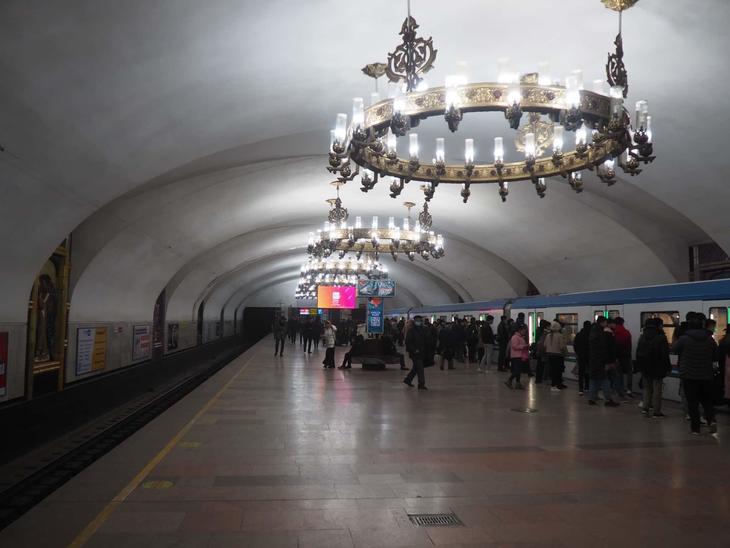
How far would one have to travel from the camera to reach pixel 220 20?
5578 mm

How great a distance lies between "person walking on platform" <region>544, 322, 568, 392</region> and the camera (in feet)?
37.2

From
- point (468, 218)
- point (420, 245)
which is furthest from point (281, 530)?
point (468, 218)

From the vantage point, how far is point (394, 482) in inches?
200

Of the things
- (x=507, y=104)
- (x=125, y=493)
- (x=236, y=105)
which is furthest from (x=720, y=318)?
(x=125, y=493)

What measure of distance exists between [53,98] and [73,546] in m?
4.19

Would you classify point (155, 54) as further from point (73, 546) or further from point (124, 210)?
point (124, 210)

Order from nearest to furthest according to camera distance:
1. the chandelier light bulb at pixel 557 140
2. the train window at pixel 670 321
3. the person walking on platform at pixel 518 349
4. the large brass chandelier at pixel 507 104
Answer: the large brass chandelier at pixel 507 104 → the chandelier light bulb at pixel 557 140 → the train window at pixel 670 321 → the person walking on platform at pixel 518 349

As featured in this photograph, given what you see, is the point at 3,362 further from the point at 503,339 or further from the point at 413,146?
the point at 503,339

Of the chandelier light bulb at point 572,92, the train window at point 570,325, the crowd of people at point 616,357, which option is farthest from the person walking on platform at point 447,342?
the chandelier light bulb at point 572,92

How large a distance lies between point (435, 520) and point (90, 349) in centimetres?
1082

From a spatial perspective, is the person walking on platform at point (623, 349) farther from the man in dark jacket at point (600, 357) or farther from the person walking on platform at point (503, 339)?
the person walking on platform at point (503, 339)

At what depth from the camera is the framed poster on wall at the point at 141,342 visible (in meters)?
16.1

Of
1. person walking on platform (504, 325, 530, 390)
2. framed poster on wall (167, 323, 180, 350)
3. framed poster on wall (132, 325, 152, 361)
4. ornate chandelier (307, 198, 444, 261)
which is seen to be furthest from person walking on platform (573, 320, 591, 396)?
framed poster on wall (167, 323, 180, 350)

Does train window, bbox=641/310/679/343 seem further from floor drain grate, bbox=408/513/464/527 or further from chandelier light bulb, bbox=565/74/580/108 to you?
floor drain grate, bbox=408/513/464/527
